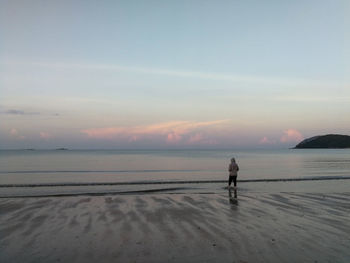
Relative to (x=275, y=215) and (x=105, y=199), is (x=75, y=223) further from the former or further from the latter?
(x=275, y=215)

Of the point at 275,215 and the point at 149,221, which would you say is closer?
the point at 149,221

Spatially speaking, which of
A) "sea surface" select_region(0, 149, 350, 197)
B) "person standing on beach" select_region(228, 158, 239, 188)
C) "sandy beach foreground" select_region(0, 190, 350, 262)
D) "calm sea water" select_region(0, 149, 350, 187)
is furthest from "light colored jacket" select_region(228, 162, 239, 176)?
"calm sea water" select_region(0, 149, 350, 187)

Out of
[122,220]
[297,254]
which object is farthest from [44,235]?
[297,254]

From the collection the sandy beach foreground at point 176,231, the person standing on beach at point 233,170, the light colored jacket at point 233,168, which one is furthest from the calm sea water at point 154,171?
the sandy beach foreground at point 176,231

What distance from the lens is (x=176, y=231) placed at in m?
9.91

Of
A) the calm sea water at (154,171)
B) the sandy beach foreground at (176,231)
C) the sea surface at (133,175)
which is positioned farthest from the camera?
the calm sea water at (154,171)

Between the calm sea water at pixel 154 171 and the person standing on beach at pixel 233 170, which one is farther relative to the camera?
the calm sea water at pixel 154 171

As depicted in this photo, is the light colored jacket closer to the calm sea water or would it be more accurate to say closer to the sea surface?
the sea surface

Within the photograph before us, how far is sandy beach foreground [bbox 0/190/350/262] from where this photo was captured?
7676 millimetres

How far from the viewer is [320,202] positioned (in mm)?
15828

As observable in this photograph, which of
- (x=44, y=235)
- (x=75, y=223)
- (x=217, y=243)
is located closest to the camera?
(x=217, y=243)

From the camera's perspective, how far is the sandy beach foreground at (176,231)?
7.68m

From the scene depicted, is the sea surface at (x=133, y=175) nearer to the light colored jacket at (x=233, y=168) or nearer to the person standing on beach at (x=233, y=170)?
the person standing on beach at (x=233, y=170)

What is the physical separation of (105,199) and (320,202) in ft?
35.8
